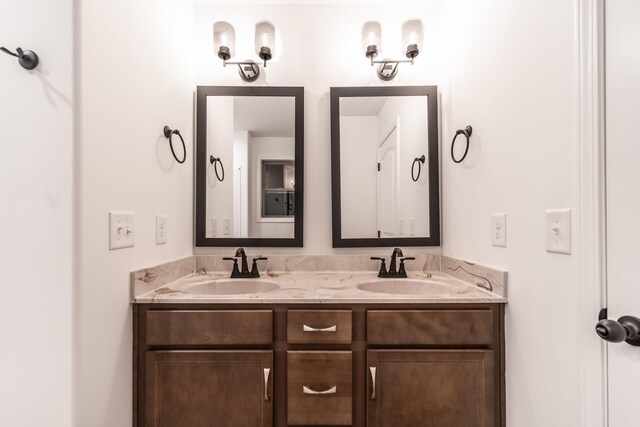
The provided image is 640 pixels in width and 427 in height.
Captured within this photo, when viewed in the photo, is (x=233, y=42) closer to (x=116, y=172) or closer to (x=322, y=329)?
(x=116, y=172)

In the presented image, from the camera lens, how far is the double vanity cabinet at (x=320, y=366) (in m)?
1.13

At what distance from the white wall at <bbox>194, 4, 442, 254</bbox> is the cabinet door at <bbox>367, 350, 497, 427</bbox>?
72 centimetres

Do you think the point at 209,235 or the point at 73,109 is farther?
the point at 209,235

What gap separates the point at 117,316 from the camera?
106 centimetres

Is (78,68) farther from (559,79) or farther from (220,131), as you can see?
(559,79)

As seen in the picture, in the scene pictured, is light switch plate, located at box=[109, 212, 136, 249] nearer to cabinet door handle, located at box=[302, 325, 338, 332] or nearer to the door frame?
cabinet door handle, located at box=[302, 325, 338, 332]

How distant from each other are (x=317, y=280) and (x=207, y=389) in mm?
635

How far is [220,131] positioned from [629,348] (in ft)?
5.90

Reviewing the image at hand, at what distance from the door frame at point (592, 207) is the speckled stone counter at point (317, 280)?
365 mm

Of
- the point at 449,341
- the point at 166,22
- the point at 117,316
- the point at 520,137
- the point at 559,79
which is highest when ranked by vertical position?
the point at 166,22

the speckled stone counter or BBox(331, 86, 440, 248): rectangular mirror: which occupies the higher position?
BBox(331, 86, 440, 248): rectangular mirror

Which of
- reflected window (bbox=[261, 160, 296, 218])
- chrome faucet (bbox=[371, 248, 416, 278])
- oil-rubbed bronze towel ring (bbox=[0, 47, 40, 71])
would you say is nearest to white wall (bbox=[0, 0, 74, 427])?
oil-rubbed bronze towel ring (bbox=[0, 47, 40, 71])

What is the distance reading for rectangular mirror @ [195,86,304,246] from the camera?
1699 millimetres

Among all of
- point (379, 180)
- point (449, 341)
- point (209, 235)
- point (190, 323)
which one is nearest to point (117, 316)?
point (190, 323)
